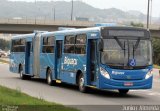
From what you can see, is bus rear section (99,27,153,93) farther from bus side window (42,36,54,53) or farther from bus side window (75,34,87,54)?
bus side window (42,36,54,53)

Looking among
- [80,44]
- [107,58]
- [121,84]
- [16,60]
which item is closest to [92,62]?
[107,58]

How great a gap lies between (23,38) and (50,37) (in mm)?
5666

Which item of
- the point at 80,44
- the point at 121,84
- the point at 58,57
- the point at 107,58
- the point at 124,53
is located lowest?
the point at 121,84

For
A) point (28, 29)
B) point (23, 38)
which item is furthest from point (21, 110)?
point (28, 29)

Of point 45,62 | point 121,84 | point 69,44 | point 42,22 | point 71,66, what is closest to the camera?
point 121,84

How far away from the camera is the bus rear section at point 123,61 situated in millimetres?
19594

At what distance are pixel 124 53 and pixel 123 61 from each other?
30 cm

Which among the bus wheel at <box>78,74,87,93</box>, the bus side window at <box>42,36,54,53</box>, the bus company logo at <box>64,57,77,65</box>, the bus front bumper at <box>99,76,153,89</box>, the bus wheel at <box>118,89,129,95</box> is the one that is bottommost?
the bus wheel at <box>118,89,129,95</box>

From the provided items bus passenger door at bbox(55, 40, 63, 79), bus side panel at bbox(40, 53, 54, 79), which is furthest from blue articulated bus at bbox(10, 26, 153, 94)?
bus side panel at bbox(40, 53, 54, 79)

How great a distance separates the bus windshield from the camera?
19.7 m

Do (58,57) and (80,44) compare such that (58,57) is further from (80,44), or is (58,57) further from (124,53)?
(124,53)

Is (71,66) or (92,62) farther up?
(92,62)

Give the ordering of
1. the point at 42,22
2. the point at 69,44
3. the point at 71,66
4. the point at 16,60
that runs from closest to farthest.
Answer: the point at 71,66 → the point at 69,44 → the point at 16,60 → the point at 42,22

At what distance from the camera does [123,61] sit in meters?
19.7
